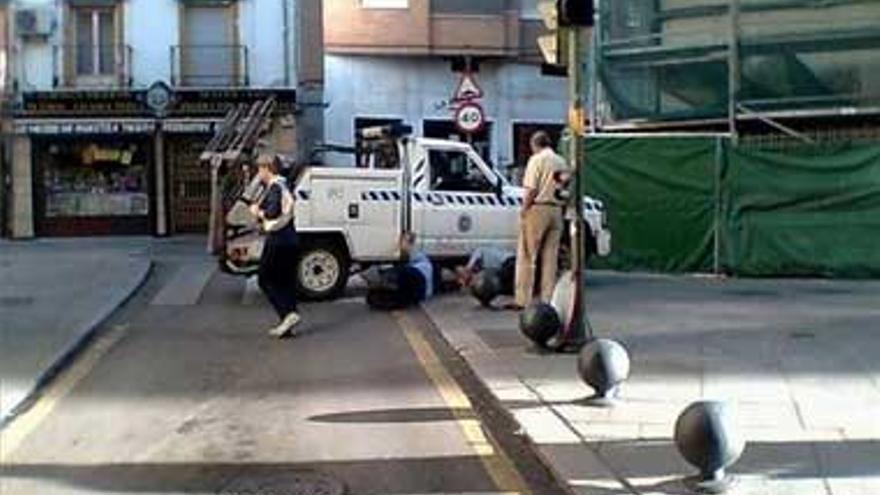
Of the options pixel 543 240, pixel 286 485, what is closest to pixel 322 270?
pixel 543 240

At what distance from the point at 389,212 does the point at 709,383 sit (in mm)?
8261

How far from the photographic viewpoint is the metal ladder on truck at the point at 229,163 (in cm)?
1852

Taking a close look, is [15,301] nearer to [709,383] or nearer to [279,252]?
[279,252]

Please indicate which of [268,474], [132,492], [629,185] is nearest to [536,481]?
[268,474]

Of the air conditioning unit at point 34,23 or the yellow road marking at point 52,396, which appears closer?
the yellow road marking at point 52,396

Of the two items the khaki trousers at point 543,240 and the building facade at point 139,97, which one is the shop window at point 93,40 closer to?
the building facade at point 139,97

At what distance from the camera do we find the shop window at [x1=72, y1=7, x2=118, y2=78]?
38.5m

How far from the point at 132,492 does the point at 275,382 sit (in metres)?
3.83

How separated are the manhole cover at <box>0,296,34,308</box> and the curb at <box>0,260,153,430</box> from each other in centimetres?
98

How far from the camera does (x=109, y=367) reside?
12742 millimetres

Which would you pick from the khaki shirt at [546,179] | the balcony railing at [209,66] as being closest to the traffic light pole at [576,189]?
the khaki shirt at [546,179]

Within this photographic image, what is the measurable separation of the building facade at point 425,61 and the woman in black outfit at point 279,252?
80.3ft

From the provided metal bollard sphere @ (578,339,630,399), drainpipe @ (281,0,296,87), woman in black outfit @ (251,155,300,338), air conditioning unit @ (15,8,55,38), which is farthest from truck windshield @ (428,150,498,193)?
air conditioning unit @ (15,8,55,38)

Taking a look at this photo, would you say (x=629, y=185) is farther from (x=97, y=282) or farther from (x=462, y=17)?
(x=462, y=17)
